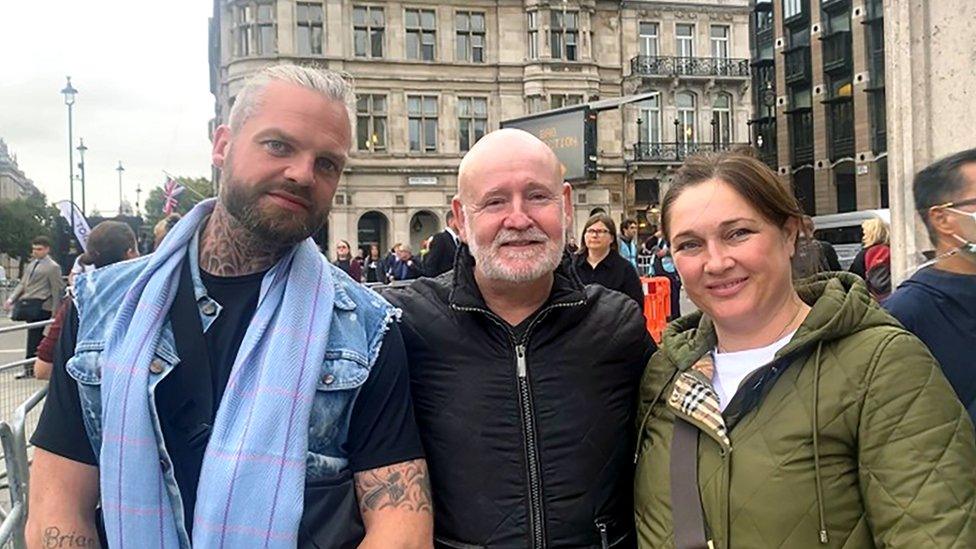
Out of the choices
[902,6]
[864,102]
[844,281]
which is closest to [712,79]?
[864,102]

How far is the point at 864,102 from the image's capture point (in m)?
34.3

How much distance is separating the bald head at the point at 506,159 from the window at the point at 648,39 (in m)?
35.4

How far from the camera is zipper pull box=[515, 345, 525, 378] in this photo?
2.01m

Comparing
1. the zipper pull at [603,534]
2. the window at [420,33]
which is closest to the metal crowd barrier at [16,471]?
the zipper pull at [603,534]

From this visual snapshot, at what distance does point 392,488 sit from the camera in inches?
68.9

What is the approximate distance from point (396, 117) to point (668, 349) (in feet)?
102

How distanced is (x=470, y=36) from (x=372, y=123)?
579 cm

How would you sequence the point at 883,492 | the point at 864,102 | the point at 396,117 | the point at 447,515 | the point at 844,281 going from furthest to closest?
the point at 864,102, the point at 396,117, the point at 447,515, the point at 844,281, the point at 883,492

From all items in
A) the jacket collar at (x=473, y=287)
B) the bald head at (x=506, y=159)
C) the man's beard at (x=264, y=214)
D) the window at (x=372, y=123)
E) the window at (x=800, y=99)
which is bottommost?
the jacket collar at (x=473, y=287)

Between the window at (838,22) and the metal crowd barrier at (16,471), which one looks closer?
the metal crowd barrier at (16,471)

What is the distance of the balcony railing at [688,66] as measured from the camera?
3491cm

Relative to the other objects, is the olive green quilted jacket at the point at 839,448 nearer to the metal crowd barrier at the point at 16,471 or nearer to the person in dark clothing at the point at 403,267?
the metal crowd barrier at the point at 16,471

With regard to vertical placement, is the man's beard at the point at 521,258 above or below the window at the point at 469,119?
below

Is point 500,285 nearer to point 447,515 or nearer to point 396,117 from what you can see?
point 447,515
